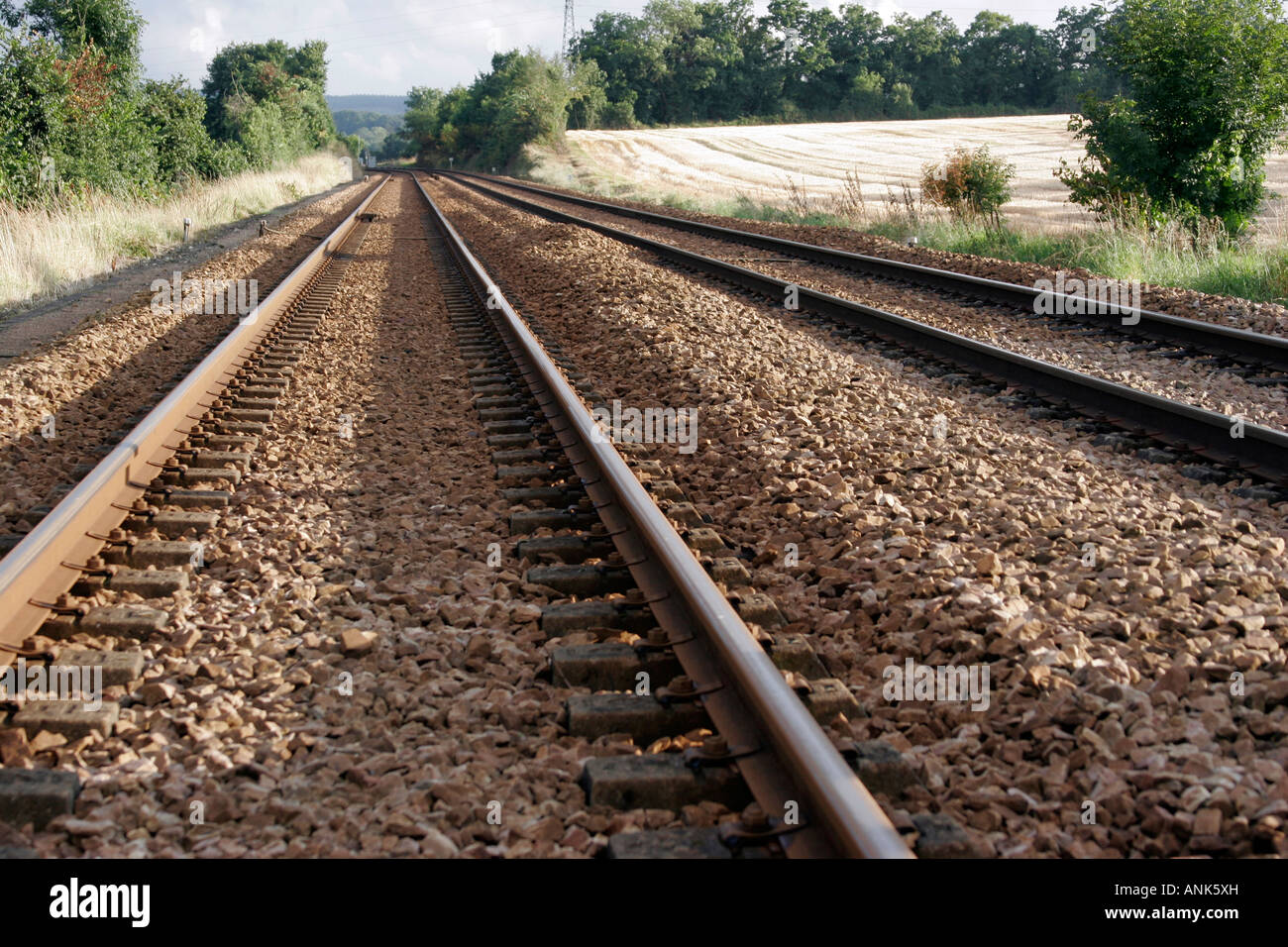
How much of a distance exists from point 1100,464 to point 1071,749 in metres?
2.72

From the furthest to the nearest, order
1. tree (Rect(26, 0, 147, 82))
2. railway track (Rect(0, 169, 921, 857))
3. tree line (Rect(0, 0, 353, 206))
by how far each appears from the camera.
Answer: tree (Rect(26, 0, 147, 82)) → tree line (Rect(0, 0, 353, 206)) → railway track (Rect(0, 169, 921, 857))

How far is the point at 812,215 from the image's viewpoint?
812 inches

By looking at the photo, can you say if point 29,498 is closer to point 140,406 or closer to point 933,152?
point 140,406

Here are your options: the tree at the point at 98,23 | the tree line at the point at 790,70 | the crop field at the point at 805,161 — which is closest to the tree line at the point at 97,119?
the tree at the point at 98,23

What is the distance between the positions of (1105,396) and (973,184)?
13.9 metres

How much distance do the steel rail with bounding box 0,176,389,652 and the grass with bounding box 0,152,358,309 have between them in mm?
6186

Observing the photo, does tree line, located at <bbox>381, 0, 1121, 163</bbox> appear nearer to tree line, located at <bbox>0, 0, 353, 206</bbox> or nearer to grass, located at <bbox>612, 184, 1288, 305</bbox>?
tree line, located at <bbox>0, 0, 353, 206</bbox>

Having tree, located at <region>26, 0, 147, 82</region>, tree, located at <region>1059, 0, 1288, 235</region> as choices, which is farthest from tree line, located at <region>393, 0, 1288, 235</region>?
tree, located at <region>26, 0, 147, 82</region>

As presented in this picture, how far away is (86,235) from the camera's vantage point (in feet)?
46.3

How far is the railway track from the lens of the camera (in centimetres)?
228

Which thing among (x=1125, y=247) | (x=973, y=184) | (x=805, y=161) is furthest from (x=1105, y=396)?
(x=805, y=161)

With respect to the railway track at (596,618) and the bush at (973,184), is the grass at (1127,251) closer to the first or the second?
the bush at (973,184)

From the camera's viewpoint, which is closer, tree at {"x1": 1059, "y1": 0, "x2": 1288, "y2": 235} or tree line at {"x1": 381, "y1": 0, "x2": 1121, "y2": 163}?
tree at {"x1": 1059, "y1": 0, "x2": 1288, "y2": 235}
